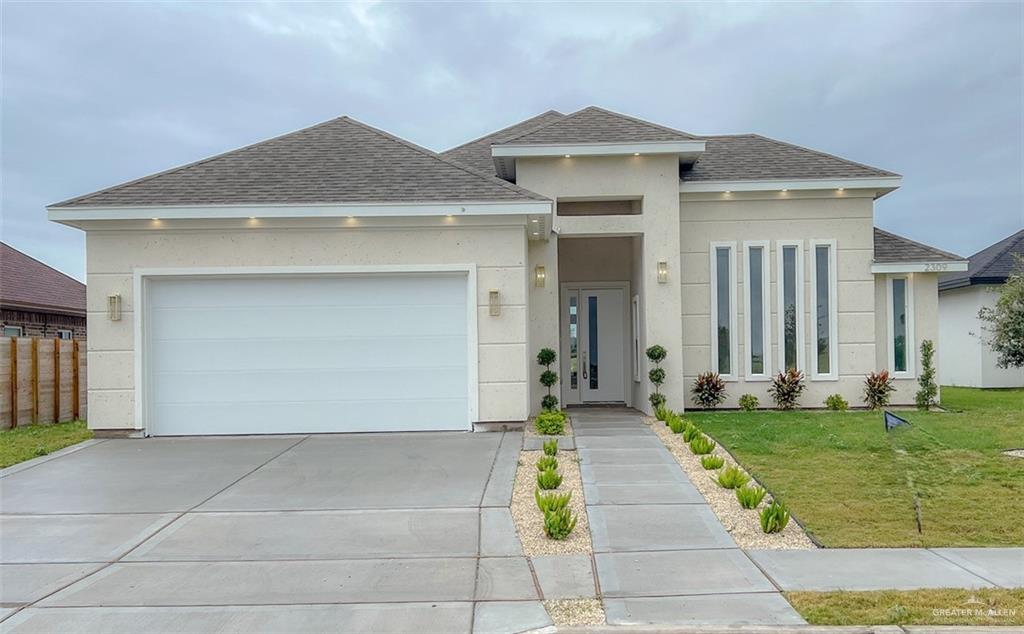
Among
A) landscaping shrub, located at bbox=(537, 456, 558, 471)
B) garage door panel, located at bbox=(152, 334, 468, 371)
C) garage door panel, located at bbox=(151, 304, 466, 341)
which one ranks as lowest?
landscaping shrub, located at bbox=(537, 456, 558, 471)

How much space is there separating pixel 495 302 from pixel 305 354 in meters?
3.16

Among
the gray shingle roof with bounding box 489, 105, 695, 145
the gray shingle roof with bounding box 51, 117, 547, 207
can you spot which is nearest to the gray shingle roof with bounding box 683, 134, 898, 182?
the gray shingle roof with bounding box 489, 105, 695, 145

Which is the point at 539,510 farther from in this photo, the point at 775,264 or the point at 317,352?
the point at 775,264

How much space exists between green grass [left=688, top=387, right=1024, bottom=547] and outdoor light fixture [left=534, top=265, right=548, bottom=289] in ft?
12.1

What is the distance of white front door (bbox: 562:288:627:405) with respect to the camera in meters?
13.5

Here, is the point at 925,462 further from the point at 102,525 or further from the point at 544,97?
the point at 544,97

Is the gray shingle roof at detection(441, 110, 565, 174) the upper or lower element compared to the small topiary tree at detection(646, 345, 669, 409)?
upper

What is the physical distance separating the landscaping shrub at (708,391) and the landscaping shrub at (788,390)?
107 centimetres

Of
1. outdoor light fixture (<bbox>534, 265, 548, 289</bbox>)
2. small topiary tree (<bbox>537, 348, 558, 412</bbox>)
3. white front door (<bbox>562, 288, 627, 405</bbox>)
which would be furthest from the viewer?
white front door (<bbox>562, 288, 627, 405</bbox>)

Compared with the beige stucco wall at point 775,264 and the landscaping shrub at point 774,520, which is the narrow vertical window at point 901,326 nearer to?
the beige stucco wall at point 775,264

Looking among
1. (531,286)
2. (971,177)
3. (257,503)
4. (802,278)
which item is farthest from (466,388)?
(971,177)

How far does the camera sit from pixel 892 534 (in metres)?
5.35

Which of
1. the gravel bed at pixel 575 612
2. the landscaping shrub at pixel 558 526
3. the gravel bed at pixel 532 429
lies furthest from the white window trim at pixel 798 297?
the gravel bed at pixel 575 612

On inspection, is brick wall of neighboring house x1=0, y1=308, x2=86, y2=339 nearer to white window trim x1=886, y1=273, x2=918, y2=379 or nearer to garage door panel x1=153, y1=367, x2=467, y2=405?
garage door panel x1=153, y1=367, x2=467, y2=405
